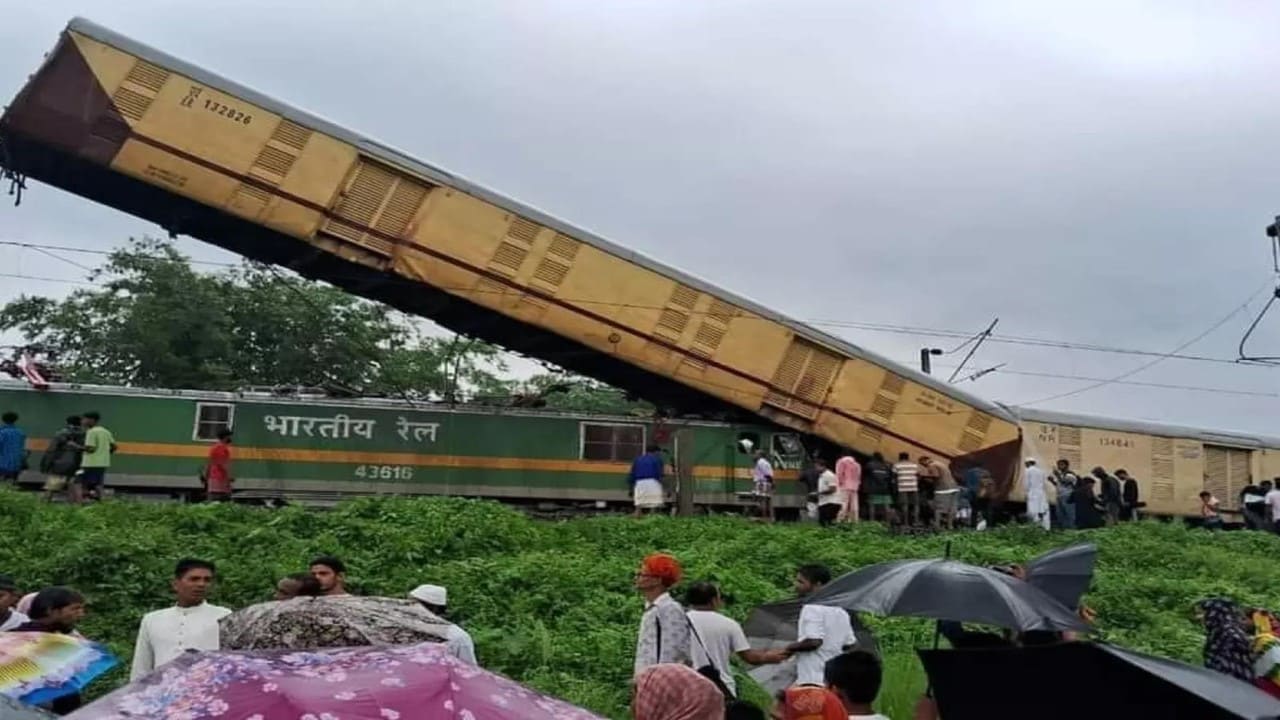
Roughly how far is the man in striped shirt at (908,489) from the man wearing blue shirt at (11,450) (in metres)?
12.9

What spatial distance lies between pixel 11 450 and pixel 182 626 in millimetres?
12517

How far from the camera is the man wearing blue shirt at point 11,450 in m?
15.9

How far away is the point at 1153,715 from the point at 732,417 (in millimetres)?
16667

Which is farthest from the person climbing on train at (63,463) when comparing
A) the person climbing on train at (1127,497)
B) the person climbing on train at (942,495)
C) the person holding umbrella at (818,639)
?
the person climbing on train at (1127,497)

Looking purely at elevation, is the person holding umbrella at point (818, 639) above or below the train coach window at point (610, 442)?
below

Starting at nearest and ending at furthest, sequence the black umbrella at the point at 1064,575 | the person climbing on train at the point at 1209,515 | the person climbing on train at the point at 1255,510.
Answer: the black umbrella at the point at 1064,575
the person climbing on train at the point at 1255,510
the person climbing on train at the point at 1209,515

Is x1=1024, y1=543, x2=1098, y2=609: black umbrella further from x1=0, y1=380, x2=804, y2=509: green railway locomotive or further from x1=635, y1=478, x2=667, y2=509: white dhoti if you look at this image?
x1=0, y1=380, x2=804, y2=509: green railway locomotive

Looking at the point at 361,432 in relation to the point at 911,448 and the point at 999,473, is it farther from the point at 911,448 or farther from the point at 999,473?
the point at 999,473

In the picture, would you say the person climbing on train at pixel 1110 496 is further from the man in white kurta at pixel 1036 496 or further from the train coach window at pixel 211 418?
the train coach window at pixel 211 418

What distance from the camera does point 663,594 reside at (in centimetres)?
562

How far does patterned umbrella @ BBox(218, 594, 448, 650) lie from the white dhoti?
13.0 metres

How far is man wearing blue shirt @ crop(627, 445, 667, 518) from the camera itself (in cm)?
1770

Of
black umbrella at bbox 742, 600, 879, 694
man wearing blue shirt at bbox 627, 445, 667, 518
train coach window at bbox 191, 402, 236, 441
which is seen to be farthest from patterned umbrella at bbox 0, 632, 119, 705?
train coach window at bbox 191, 402, 236, 441

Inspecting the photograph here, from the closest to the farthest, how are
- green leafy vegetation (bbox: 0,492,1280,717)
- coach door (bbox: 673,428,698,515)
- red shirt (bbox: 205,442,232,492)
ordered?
green leafy vegetation (bbox: 0,492,1280,717) < red shirt (bbox: 205,442,232,492) < coach door (bbox: 673,428,698,515)
